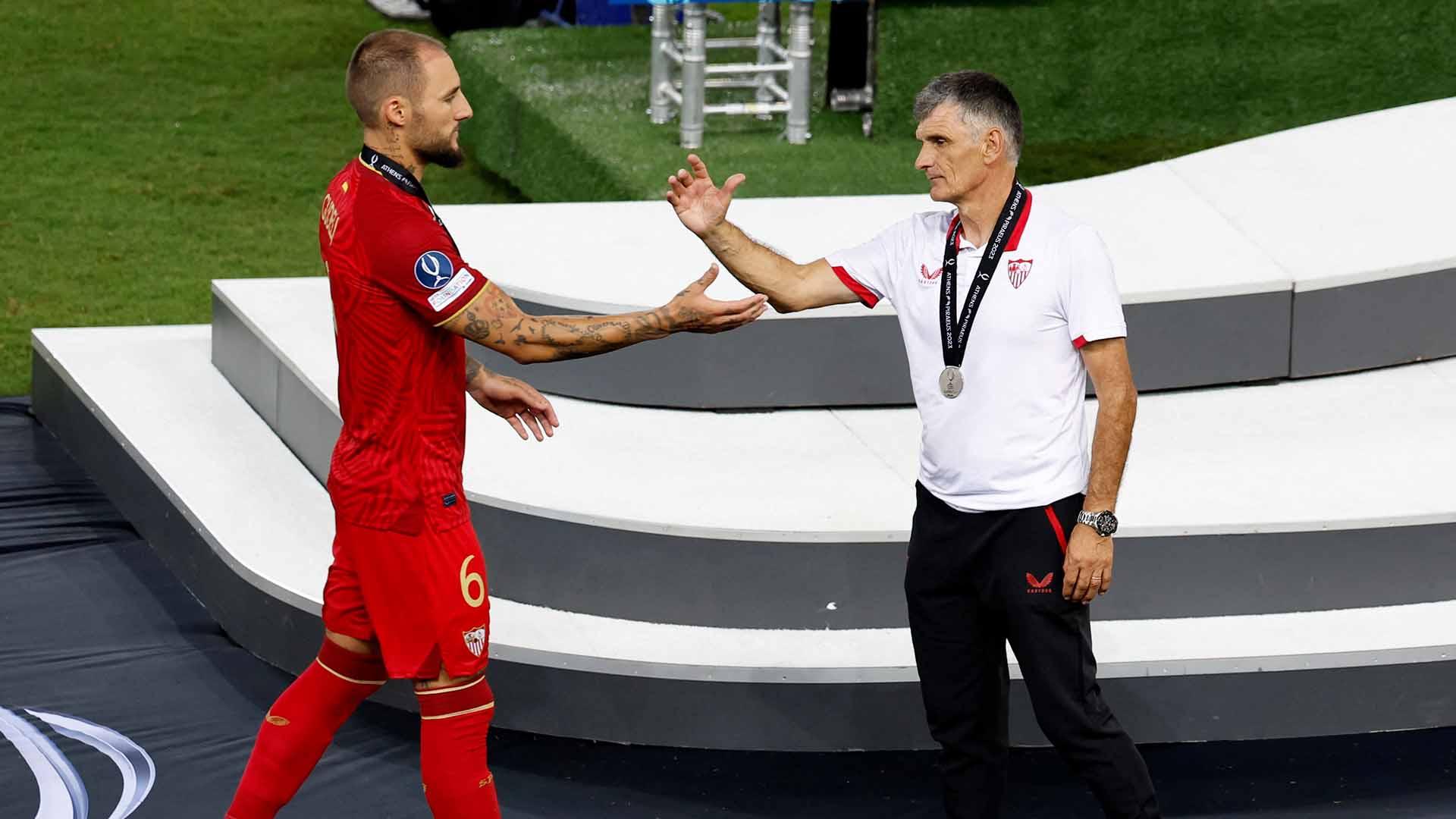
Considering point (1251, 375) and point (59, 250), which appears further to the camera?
point (59, 250)

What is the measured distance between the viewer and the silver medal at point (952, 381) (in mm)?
3154

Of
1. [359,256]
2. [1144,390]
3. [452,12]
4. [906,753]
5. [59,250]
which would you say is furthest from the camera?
[452,12]

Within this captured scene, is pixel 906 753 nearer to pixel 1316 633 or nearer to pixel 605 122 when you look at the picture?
pixel 1316 633

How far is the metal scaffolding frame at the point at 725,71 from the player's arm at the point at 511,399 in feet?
14.2

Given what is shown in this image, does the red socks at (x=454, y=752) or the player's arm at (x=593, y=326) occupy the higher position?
the player's arm at (x=593, y=326)

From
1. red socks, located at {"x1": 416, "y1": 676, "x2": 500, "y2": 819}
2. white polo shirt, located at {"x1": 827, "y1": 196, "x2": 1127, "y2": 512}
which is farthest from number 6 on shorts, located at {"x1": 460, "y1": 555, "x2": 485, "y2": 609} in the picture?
white polo shirt, located at {"x1": 827, "y1": 196, "x2": 1127, "y2": 512}

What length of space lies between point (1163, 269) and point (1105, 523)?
2023mm

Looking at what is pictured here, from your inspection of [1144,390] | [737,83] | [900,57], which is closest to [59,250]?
[737,83]

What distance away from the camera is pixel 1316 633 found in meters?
4.06

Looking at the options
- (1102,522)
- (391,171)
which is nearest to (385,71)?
(391,171)

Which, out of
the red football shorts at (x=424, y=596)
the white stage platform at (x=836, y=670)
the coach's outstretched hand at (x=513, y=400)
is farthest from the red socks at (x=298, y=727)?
the white stage platform at (x=836, y=670)

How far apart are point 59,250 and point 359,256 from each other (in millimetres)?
4902

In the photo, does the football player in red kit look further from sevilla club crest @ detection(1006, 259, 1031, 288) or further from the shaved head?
sevilla club crest @ detection(1006, 259, 1031, 288)

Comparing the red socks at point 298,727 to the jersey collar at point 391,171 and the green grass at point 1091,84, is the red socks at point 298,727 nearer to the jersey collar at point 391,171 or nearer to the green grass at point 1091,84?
the jersey collar at point 391,171
